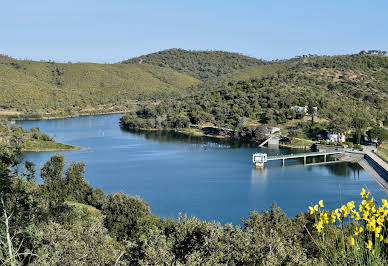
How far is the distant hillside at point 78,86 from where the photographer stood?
98.3m

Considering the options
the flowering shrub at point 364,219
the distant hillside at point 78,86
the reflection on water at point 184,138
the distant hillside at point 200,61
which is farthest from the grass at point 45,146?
the distant hillside at point 200,61

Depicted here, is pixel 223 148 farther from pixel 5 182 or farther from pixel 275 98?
pixel 5 182

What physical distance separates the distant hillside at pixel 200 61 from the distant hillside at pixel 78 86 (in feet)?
66.6

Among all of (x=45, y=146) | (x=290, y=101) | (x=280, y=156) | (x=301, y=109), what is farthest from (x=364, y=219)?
(x=290, y=101)

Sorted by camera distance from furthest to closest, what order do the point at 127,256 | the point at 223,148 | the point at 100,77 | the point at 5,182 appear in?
the point at 100,77 < the point at 223,148 < the point at 127,256 < the point at 5,182

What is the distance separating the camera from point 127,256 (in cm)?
1164

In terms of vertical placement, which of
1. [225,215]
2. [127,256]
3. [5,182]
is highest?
[5,182]

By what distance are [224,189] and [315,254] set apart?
19544 millimetres

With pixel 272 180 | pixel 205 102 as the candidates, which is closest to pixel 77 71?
pixel 205 102

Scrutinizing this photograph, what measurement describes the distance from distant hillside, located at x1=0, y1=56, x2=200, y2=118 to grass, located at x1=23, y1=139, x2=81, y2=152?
3998 cm

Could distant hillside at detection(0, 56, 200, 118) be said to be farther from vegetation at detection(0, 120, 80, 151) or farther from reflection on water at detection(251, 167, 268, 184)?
reflection on water at detection(251, 167, 268, 184)

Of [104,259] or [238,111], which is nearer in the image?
[104,259]

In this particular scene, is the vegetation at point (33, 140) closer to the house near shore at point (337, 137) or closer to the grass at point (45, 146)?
the grass at point (45, 146)

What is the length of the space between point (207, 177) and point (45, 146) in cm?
2445
